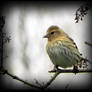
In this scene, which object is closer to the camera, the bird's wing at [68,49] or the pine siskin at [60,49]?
the pine siskin at [60,49]

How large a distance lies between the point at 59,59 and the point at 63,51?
0.34 metres

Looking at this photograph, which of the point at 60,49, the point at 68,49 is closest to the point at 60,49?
the point at 60,49

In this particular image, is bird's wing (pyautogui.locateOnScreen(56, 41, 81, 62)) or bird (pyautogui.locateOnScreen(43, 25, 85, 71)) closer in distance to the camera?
bird (pyautogui.locateOnScreen(43, 25, 85, 71))

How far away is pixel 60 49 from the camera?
11.8 feet

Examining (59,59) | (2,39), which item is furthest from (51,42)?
(2,39)

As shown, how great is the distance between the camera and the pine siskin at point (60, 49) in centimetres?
303

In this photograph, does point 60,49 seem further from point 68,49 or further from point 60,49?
point 68,49

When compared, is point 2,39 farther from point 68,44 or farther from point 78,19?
point 68,44

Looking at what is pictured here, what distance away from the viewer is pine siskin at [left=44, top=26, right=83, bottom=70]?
3.03 m

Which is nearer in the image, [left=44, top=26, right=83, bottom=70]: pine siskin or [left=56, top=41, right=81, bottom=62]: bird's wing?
[left=44, top=26, right=83, bottom=70]: pine siskin

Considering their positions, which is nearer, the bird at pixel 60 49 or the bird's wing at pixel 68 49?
the bird at pixel 60 49

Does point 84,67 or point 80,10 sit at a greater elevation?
point 80,10

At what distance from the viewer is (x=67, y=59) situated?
3.18 meters

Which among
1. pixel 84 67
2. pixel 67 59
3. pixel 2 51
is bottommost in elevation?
pixel 67 59
